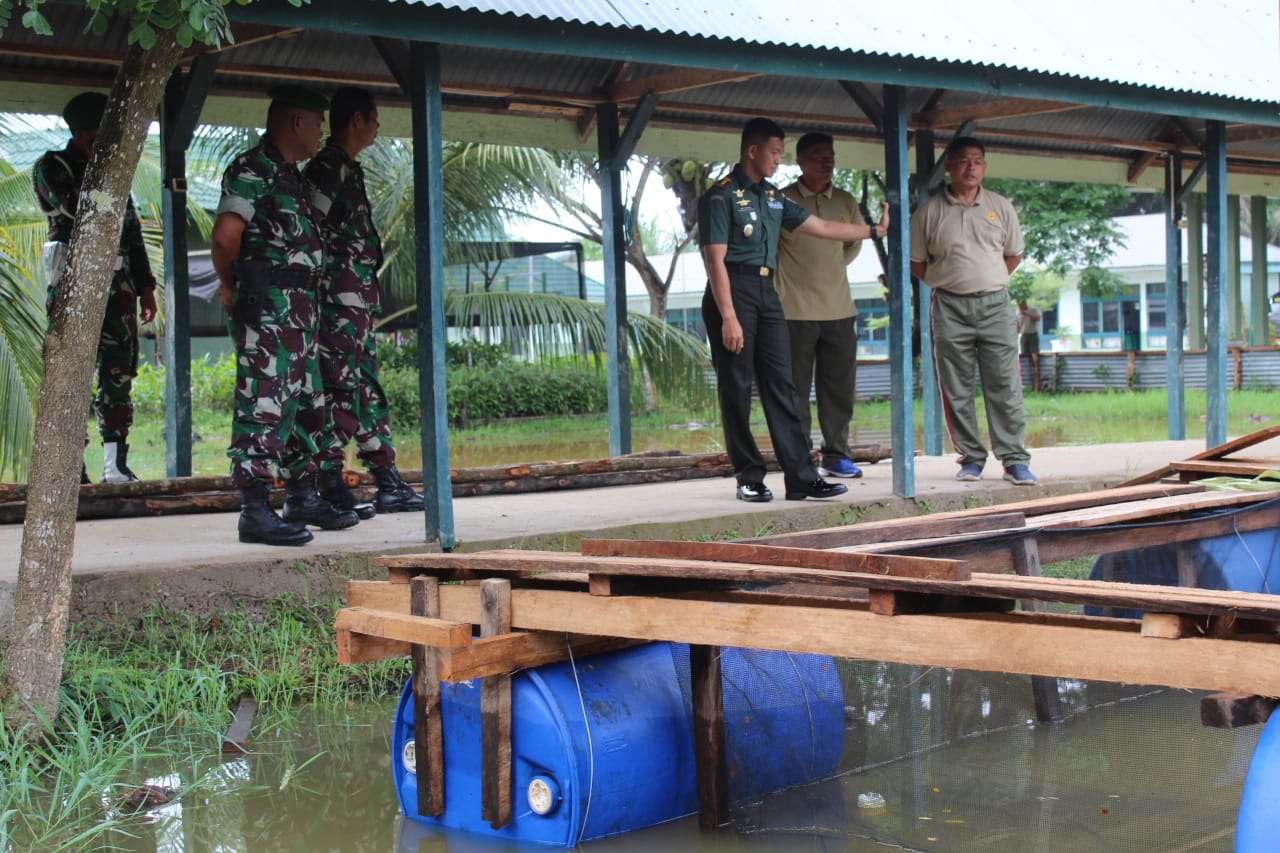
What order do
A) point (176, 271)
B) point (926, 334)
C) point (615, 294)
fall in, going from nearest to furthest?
point (176, 271)
point (615, 294)
point (926, 334)

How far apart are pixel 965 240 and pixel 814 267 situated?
0.83 metres

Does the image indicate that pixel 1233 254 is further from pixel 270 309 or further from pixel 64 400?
pixel 64 400

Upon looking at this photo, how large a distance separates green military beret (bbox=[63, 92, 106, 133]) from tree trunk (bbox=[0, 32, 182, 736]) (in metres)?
2.17

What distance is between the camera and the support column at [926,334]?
371 inches

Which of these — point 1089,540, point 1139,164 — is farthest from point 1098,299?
point 1089,540

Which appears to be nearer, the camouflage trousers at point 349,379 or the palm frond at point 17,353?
the palm frond at point 17,353

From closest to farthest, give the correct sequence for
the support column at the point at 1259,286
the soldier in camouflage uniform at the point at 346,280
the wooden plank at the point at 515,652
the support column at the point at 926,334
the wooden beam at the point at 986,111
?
1. the wooden plank at the point at 515,652
2. the soldier in camouflage uniform at the point at 346,280
3. the wooden beam at the point at 986,111
4. the support column at the point at 926,334
5. the support column at the point at 1259,286

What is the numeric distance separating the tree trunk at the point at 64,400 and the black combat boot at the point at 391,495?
99.7 inches

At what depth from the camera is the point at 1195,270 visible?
19.4 meters

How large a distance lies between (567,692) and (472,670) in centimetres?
30

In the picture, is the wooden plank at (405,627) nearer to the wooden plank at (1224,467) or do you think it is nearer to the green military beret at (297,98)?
the green military beret at (297,98)

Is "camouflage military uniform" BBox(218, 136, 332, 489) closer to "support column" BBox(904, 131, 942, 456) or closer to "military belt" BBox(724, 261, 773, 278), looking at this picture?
"military belt" BBox(724, 261, 773, 278)

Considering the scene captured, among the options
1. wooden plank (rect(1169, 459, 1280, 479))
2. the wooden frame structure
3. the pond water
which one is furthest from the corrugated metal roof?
the pond water

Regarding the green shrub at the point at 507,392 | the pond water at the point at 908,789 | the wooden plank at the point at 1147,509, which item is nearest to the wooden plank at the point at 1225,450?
the wooden plank at the point at 1147,509
